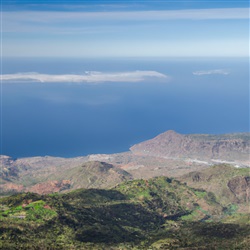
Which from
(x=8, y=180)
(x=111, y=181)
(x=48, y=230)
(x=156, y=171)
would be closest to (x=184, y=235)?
(x=48, y=230)

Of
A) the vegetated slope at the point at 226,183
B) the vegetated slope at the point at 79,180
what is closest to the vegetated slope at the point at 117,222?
the vegetated slope at the point at 226,183

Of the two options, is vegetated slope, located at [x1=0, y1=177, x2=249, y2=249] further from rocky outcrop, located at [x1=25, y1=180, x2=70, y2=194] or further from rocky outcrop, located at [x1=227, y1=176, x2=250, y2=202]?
rocky outcrop, located at [x1=25, y1=180, x2=70, y2=194]

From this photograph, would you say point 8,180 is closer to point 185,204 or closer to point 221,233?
point 185,204

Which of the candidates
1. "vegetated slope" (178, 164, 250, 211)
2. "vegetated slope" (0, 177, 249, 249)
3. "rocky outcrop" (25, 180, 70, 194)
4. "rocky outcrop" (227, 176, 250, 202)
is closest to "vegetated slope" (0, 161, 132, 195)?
"rocky outcrop" (25, 180, 70, 194)

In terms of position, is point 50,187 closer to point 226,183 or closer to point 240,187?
point 226,183

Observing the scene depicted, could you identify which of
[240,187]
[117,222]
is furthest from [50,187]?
[117,222]

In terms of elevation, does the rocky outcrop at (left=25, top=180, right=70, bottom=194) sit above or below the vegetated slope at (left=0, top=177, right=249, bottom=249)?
below
